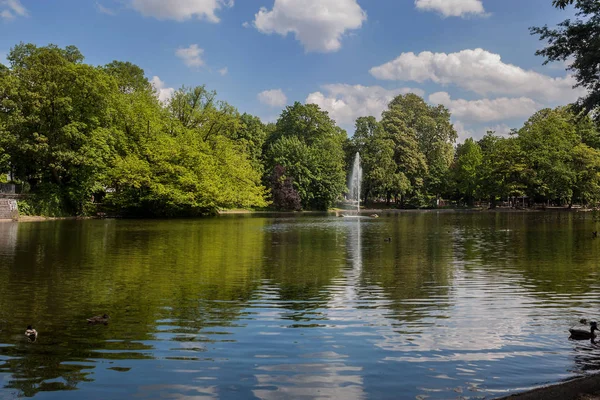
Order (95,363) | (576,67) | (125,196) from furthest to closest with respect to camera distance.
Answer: (125,196) → (576,67) → (95,363)

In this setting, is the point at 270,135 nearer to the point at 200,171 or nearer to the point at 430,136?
the point at 430,136

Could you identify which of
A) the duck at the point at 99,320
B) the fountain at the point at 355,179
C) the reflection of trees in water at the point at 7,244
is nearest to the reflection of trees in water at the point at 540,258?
the duck at the point at 99,320

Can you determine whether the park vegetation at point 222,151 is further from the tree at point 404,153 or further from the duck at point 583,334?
the duck at point 583,334

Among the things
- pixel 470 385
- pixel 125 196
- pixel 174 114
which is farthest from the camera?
pixel 174 114

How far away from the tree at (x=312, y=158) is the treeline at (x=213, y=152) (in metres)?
0.24

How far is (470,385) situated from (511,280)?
10.2 metres

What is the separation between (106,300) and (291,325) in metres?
5.24

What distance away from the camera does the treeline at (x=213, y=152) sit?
54.1 meters

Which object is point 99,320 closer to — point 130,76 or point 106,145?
point 106,145

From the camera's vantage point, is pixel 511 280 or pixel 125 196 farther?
pixel 125 196

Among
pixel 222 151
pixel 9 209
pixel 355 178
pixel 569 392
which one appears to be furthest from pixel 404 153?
pixel 569 392

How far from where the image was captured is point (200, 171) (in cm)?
5969

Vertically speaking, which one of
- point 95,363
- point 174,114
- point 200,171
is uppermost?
point 174,114

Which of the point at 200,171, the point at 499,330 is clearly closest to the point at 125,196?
the point at 200,171
